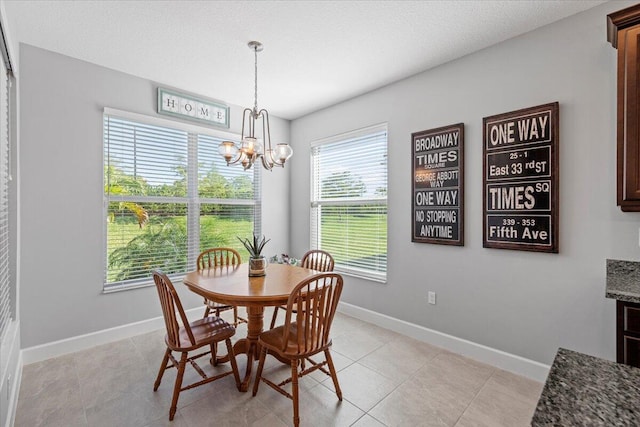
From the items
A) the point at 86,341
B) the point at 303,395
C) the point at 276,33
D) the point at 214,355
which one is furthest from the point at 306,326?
the point at 86,341

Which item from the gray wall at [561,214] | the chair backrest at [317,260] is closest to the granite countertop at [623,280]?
the gray wall at [561,214]

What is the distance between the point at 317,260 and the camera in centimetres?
329

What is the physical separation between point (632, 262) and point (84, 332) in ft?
14.6

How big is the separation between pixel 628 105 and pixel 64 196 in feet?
14.1

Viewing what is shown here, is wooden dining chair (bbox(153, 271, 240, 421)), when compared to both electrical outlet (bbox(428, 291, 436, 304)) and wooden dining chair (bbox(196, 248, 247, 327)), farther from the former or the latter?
electrical outlet (bbox(428, 291, 436, 304))

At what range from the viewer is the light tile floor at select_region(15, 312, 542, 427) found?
6.29ft

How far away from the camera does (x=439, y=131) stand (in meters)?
2.95

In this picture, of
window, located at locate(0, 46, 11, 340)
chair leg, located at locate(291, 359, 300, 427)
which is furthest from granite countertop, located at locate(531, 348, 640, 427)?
window, located at locate(0, 46, 11, 340)

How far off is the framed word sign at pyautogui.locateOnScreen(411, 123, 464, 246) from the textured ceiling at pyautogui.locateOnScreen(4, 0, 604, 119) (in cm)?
73

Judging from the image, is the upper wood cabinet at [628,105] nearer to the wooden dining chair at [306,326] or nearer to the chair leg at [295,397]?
the wooden dining chair at [306,326]

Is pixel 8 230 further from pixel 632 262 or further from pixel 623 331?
pixel 632 262

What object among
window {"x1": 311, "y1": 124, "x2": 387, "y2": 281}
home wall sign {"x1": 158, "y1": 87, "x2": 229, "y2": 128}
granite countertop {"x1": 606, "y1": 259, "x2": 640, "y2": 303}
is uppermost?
home wall sign {"x1": 158, "y1": 87, "x2": 229, "y2": 128}

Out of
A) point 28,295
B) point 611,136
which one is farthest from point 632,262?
point 28,295

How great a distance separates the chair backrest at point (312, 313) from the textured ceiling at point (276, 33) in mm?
1913
